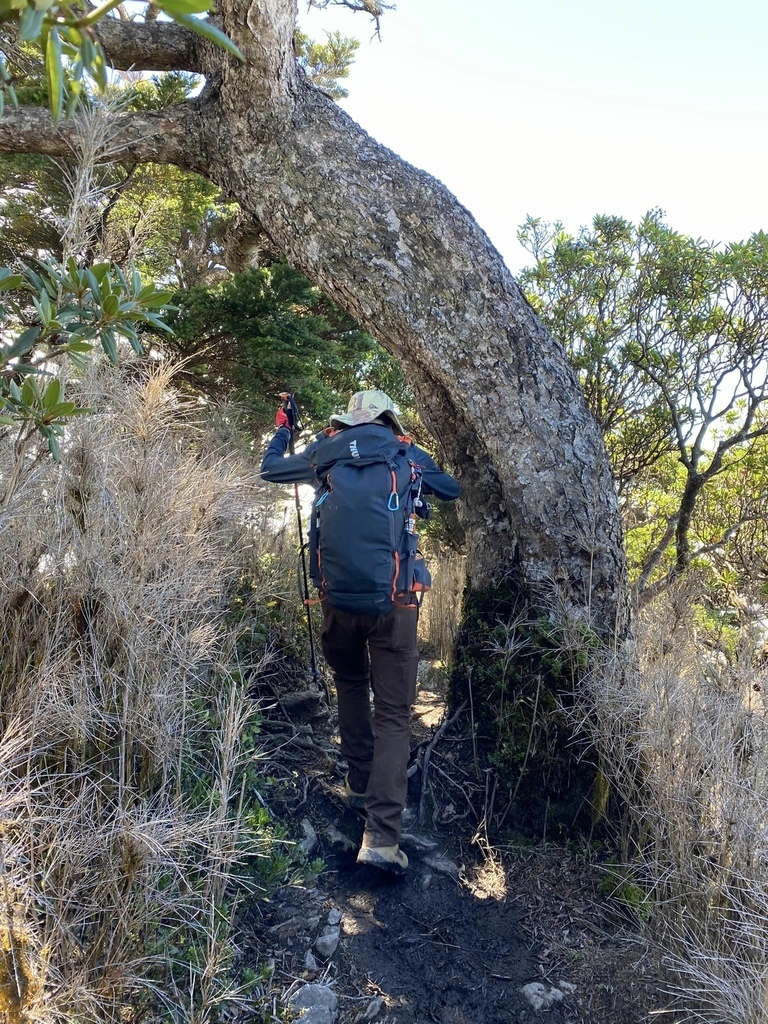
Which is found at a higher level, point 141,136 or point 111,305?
point 141,136

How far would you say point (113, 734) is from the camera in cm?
279

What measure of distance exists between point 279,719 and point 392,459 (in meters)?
1.97

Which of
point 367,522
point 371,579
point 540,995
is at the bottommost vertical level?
point 540,995

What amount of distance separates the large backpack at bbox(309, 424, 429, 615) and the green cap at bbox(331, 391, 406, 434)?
0.49 feet

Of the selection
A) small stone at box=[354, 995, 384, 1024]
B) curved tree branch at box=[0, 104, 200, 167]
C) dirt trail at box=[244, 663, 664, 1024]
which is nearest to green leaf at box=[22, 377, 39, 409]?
dirt trail at box=[244, 663, 664, 1024]

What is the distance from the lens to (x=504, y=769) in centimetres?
409

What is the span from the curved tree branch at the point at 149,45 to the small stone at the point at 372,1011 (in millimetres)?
5194

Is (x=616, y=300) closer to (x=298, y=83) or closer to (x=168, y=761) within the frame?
(x=298, y=83)

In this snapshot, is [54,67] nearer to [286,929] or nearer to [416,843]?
[286,929]

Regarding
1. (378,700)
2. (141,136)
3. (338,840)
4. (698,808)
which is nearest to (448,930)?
(338,840)

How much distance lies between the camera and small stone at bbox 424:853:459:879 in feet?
12.4

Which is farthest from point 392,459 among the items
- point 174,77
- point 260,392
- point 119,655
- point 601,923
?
point 174,77

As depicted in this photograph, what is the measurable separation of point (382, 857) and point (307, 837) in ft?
1.32

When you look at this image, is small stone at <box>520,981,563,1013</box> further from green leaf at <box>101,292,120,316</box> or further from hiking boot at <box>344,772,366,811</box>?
green leaf at <box>101,292,120,316</box>
